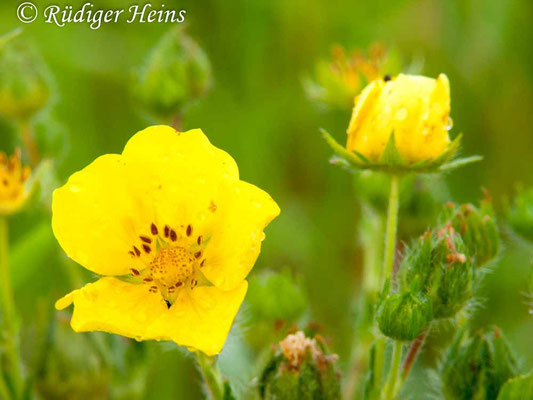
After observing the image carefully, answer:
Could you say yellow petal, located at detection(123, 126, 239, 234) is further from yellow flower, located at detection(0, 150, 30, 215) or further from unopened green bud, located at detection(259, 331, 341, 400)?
yellow flower, located at detection(0, 150, 30, 215)

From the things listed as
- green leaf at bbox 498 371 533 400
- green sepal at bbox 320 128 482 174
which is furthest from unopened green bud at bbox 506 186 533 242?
green leaf at bbox 498 371 533 400

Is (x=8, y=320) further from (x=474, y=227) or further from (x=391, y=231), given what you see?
(x=474, y=227)

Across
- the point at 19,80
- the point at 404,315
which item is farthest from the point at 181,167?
the point at 19,80

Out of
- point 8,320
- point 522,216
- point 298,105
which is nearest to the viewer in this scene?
point 8,320

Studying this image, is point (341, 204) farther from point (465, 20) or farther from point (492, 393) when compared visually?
point (492, 393)

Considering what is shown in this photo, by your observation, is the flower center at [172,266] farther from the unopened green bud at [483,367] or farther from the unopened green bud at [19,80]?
the unopened green bud at [19,80]

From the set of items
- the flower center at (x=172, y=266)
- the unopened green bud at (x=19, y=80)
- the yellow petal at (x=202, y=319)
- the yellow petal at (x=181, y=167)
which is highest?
the unopened green bud at (x=19, y=80)

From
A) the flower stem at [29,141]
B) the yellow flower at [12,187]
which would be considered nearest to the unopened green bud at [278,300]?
the yellow flower at [12,187]
